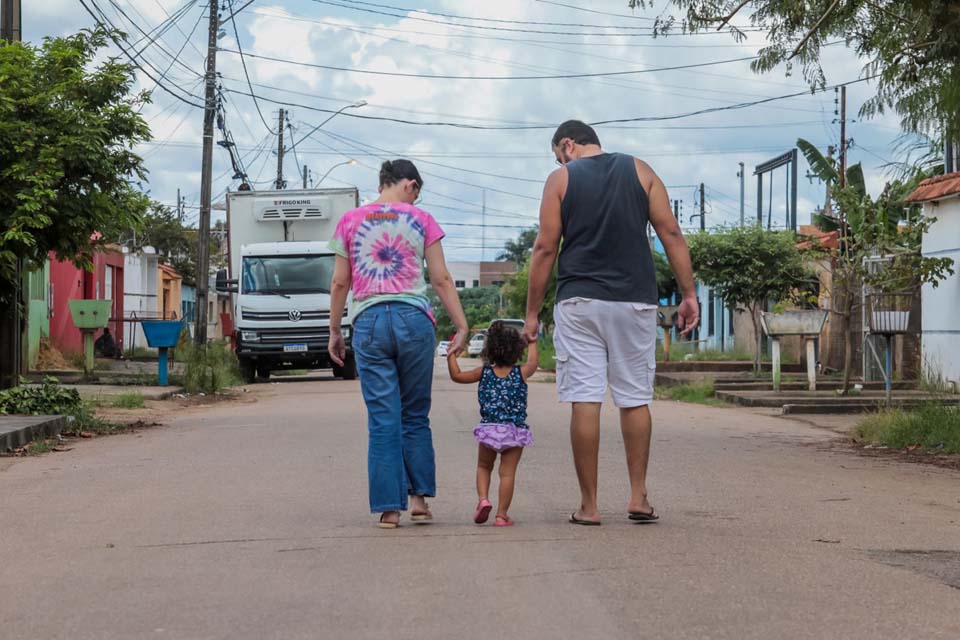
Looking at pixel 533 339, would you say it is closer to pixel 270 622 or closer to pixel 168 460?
pixel 270 622

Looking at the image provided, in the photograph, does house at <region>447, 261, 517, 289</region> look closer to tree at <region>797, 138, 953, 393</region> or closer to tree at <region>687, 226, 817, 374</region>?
tree at <region>687, 226, 817, 374</region>

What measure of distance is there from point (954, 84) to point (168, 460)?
663cm

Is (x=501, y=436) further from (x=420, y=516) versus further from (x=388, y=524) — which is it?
(x=388, y=524)

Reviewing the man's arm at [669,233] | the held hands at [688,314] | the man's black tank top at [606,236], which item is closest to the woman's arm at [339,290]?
the man's black tank top at [606,236]

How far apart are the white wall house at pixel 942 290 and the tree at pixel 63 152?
38.3 ft

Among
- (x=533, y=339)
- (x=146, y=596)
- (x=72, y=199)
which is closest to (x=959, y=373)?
(x=72, y=199)

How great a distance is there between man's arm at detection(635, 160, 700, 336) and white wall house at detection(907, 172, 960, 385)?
13330 millimetres

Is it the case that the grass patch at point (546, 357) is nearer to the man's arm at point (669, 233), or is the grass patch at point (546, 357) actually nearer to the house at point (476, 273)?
the man's arm at point (669, 233)

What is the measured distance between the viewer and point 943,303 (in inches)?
776

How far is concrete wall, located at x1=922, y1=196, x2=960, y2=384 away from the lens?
757 inches

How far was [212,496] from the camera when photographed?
304 inches

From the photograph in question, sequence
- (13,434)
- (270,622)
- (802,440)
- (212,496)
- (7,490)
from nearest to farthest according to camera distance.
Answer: (270,622), (212,496), (7,490), (13,434), (802,440)

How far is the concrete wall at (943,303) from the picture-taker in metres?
19.2

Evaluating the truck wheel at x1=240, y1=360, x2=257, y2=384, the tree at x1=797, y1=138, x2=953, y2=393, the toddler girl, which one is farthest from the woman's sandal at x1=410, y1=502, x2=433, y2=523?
the truck wheel at x1=240, y1=360, x2=257, y2=384
